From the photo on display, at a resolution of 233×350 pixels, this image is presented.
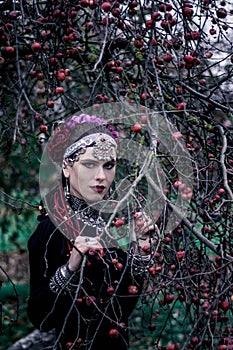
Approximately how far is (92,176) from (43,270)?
41cm

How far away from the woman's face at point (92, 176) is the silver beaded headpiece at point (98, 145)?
18 mm

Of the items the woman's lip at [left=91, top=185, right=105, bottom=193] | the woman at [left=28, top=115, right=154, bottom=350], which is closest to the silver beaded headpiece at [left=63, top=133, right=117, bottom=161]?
the woman at [left=28, top=115, right=154, bottom=350]

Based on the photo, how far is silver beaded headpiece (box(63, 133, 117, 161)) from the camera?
2059mm

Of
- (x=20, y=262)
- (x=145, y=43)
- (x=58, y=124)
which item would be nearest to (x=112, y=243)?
(x=58, y=124)

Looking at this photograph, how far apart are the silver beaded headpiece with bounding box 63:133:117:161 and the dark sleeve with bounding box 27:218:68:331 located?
0.33 metres

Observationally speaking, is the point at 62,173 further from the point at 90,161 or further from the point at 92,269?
the point at 92,269

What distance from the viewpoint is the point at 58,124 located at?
2281 mm

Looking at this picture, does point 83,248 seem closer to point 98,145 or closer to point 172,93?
point 98,145

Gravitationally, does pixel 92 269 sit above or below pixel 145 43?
below

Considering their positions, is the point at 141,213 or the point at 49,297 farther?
the point at 49,297

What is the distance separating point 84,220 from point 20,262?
3255 mm

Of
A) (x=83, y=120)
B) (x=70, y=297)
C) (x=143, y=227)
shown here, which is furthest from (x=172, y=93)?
(x=70, y=297)

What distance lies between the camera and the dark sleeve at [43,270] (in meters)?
2.10

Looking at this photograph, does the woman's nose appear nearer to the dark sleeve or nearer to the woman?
the woman
